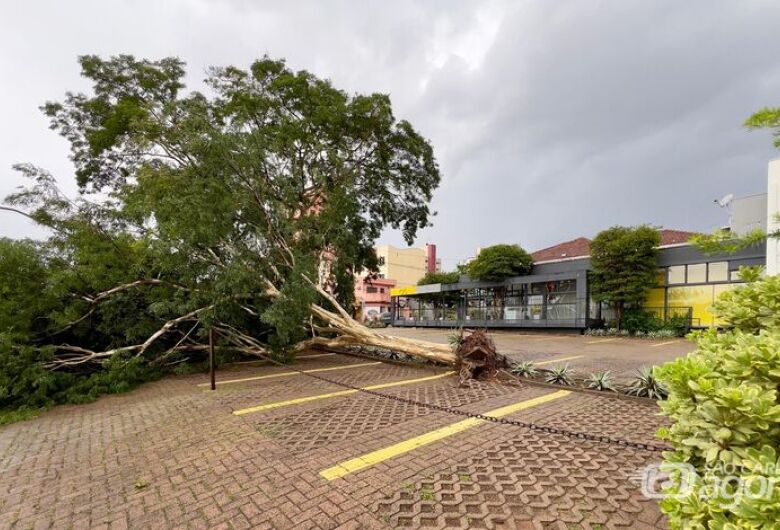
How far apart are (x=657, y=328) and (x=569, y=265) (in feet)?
16.9

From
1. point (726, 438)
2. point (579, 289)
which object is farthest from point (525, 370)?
point (579, 289)

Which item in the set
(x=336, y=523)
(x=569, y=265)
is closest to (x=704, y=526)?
(x=336, y=523)

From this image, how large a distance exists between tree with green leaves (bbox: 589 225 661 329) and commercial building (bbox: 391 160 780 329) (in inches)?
41.8

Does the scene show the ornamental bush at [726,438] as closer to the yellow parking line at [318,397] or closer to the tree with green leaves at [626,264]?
the yellow parking line at [318,397]

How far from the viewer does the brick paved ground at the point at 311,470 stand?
102 inches

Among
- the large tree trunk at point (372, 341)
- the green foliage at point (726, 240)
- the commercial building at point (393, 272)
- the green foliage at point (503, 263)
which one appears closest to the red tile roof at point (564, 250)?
the green foliage at point (503, 263)

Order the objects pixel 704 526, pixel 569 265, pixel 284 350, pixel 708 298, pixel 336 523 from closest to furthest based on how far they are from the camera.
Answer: pixel 704 526, pixel 336 523, pixel 284 350, pixel 708 298, pixel 569 265

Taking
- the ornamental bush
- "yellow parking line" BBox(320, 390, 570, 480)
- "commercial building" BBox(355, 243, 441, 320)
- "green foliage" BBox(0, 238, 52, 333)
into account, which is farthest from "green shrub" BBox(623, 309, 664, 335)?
"commercial building" BBox(355, 243, 441, 320)

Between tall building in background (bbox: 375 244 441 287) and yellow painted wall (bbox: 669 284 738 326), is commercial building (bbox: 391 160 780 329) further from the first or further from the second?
tall building in background (bbox: 375 244 441 287)

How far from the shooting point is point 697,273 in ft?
55.8

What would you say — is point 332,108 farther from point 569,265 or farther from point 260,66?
point 569,265

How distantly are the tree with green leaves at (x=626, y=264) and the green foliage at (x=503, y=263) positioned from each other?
495cm

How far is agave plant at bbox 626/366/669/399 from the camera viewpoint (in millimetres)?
5376

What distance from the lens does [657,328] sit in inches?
665
